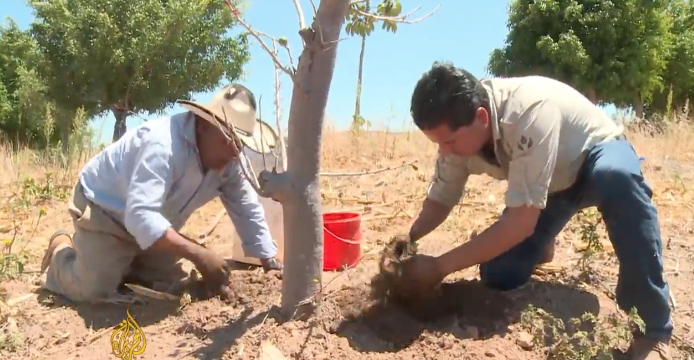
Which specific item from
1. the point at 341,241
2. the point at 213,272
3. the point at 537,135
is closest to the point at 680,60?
the point at 341,241

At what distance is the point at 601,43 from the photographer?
16.9 meters

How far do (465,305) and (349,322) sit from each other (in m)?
0.54

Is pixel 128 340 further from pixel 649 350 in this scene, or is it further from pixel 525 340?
pixel 649 350

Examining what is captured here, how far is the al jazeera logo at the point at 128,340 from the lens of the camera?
246 centimetres

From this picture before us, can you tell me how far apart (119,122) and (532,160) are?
48.6 feet

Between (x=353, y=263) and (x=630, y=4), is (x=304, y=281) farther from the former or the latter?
(x=630, y=4)

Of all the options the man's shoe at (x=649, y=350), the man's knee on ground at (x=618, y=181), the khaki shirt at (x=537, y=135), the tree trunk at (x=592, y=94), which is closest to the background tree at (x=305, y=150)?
the khaki shirt at (x=537, y=135)

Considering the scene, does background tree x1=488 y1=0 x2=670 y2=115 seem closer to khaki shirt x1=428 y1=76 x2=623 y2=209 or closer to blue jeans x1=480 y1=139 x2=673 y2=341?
khaki shirt x1=428 y1=76 x2=623 y2=209

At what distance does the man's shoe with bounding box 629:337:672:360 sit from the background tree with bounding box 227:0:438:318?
4.09 feet

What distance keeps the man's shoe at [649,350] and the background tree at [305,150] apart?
1.25m

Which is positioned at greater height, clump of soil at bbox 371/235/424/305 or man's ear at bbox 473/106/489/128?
man's ear at bbox 473/106/489/128

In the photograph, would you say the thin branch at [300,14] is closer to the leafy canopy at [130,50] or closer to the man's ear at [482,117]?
the man's ear at [482,117]

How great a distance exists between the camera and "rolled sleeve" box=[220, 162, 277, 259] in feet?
10.9

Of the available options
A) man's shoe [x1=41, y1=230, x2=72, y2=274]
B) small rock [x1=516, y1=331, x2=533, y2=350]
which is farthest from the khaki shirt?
man's shoe [x1=41, y1=230, x2=72, y2=274]
